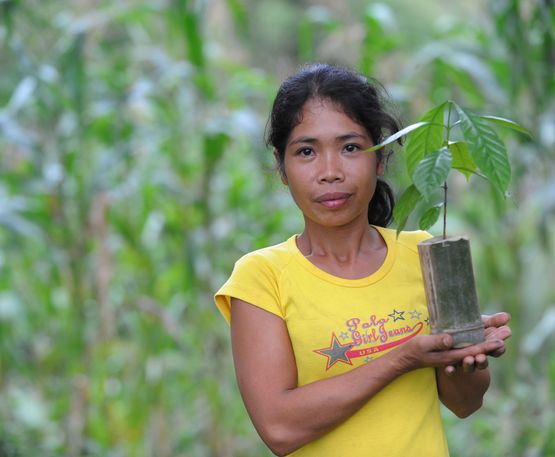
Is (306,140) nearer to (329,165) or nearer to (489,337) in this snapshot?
(329,165)

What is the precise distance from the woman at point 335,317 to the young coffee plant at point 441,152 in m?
0.07

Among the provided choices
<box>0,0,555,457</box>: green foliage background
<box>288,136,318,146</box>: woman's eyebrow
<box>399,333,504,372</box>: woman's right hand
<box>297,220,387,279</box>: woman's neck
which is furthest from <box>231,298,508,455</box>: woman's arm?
<box>0,0,555,457</box>: green foliage background

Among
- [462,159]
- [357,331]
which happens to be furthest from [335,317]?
[462,159]

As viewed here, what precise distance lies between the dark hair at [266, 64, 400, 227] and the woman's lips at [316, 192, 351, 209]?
100 millimetres

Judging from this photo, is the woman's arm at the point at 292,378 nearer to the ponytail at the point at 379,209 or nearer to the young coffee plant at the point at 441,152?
the young coffee plant at the point at 441,152

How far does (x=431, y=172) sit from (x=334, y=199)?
6.6 inches

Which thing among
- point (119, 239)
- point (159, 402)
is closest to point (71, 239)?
point (119, 239)

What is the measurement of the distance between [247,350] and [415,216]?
161cm

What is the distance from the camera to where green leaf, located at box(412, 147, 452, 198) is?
3.28 ft

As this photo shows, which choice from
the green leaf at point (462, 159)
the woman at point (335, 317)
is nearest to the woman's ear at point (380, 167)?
the woman at point (335, 317)

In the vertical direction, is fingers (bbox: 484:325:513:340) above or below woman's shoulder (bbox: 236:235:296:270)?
below

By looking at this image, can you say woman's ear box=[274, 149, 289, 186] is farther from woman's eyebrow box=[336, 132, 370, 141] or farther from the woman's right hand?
the woman's right hand

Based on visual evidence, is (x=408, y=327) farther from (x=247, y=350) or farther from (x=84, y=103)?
(x=84, y=103)

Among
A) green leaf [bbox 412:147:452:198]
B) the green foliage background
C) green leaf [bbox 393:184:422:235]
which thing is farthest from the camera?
the green foliage background
